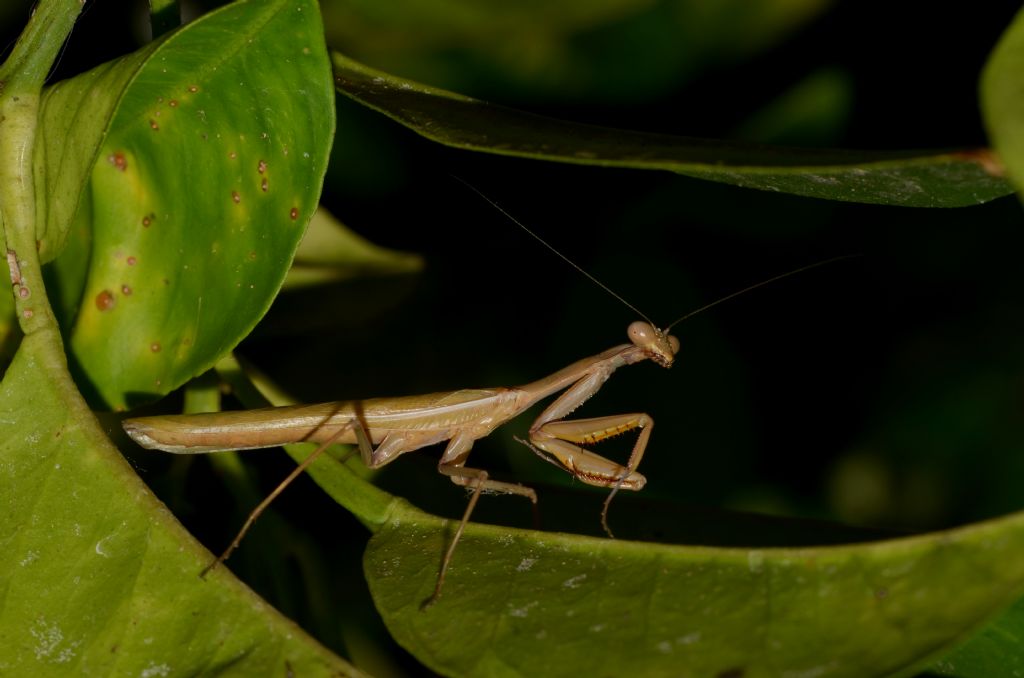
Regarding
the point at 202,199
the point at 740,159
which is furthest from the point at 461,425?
the point at 740,159

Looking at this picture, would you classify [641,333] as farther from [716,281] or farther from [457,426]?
[457,426]

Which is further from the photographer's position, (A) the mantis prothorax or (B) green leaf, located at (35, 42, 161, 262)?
(A) the mantis prothorax

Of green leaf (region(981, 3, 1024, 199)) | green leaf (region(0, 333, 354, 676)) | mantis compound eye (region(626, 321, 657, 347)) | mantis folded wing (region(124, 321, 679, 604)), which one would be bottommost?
green leaf (region(0, 333, 354, 676))

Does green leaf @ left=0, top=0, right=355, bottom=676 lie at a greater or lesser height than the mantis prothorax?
lesser

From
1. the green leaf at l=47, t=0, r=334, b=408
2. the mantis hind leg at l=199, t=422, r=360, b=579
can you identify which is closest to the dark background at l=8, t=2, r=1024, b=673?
the mantis hind leg at l=199, t=422, r=360, b=579

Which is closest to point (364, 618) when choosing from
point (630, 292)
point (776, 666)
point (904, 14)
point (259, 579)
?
point (259, 579)

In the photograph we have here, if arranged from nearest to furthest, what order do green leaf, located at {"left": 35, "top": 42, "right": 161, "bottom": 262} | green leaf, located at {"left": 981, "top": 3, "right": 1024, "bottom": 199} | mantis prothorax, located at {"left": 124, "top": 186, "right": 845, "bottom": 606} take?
1. green leaf, located at {"left": 981, "top": 3, "right": 1024, "bottom": 199}
2. green leaf, located at {"left": 35, "top": 42, "right": 161, "bottom": 262}
3. mantis prothorax, located at {"left": 124, "top": 186, "right": 845, "bottom": 606}

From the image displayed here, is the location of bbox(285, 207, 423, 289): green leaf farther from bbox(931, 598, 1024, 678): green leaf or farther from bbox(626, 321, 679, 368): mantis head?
bbox(931, 598, 1024, 678): green leaf
